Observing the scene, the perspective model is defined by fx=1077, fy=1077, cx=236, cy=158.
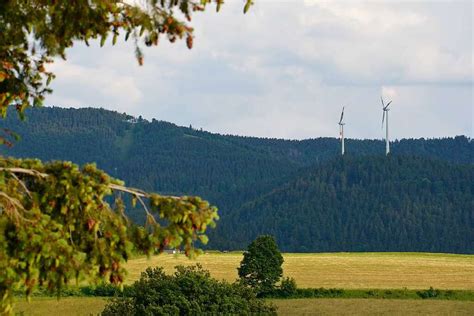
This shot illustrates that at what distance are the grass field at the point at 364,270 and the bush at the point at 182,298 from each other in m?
24.0

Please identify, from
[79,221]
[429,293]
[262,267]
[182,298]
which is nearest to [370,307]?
[429,293]

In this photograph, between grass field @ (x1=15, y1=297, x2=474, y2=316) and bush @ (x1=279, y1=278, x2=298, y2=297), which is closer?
grass field @ (x1=15, y1=297, x2=474, y2=316)

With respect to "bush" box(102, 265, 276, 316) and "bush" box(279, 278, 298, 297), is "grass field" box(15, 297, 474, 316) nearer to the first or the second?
"bush" box(279, 278, 298, 297)

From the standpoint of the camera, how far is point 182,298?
69.2 meters

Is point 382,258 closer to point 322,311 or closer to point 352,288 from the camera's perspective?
point 352,288

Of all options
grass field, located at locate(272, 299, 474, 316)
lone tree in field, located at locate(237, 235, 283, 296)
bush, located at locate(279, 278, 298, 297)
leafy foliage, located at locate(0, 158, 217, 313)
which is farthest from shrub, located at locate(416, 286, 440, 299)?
leafy foliage, located at locate(0, 158, 217, 313)

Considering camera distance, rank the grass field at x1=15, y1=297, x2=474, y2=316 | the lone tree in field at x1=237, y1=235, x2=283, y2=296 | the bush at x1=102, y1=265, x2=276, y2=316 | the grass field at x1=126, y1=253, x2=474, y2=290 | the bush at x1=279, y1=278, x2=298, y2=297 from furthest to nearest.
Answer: the grass field at x1=126, y1=253, x2=474, y2=290 → the bush at x1=279, y1=278, x2=298, y2=297 → the lone tree in field at x1=237, y1=235, x2=283, y2=296 → the grass field at x1=15, y1=297, x2=474, y2=316 → the bush at x1=102, y1=265, x2=276, y2=316

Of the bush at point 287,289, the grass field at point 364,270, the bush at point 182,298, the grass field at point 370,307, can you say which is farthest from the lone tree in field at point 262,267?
the bush at point 182,298

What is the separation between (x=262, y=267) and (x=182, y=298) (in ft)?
86.2

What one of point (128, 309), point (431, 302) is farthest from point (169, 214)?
point (431, 302)

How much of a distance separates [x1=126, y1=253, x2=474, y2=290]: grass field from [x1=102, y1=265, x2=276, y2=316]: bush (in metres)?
24.0

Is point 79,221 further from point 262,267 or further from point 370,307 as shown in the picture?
point 262,267

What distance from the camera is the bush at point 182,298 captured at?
226ft

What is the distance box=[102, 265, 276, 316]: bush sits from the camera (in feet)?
226
